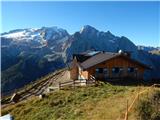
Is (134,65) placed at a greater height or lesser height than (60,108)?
greater

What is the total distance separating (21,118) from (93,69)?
24336 mm

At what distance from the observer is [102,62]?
5422 cm

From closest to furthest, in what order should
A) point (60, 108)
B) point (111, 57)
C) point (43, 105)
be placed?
point (60, 108) < point (43, 105) < point (111, 57)

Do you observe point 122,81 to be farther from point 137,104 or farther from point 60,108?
point 137,104

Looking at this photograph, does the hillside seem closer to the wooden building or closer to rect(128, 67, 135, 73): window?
the wooden building

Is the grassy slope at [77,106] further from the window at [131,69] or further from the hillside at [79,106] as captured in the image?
the window at [131,69]

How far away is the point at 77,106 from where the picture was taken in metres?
30.7

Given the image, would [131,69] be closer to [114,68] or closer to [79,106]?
[114,68]

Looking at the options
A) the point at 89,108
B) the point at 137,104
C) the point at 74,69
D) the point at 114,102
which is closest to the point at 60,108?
the point at 89,108

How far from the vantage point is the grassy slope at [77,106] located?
84.9ft

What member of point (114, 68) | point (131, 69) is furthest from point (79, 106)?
point (131, 69)

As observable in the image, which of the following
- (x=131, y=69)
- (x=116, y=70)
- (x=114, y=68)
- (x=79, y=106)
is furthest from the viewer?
(x=131, y=69)

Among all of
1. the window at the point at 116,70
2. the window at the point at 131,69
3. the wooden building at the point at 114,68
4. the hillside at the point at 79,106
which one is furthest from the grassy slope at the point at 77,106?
the window at the point at 131,69

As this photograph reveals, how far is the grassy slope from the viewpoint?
84.9 feet
